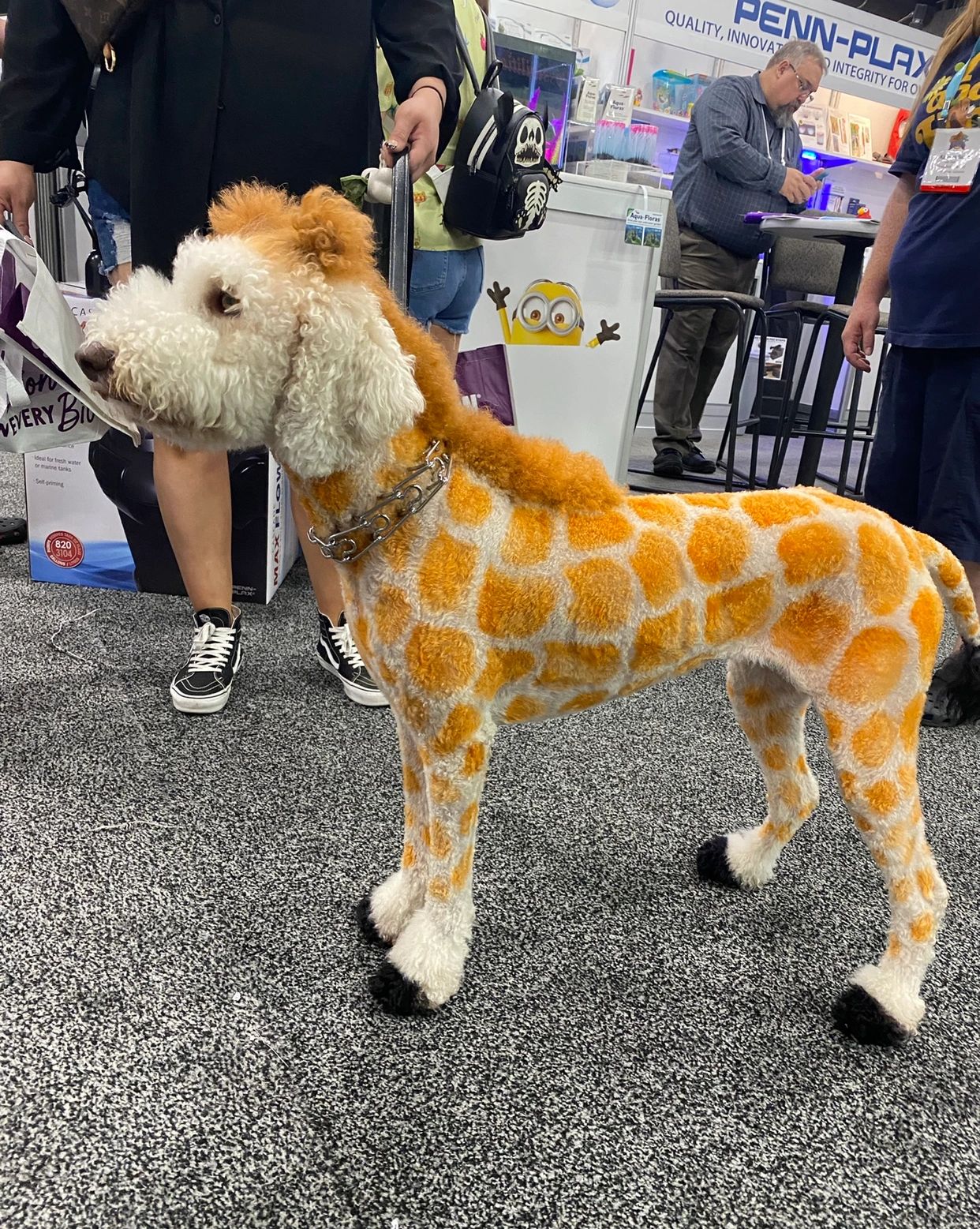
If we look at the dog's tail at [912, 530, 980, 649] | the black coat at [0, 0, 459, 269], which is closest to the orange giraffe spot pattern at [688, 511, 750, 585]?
the dog's tail at [912, 530, 980, 649]

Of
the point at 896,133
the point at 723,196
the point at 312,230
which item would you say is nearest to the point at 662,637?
the point at 312,230

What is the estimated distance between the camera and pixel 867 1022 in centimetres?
97

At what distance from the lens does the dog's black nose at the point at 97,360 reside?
71cm

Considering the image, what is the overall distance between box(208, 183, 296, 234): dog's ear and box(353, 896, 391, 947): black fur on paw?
82 centimetres

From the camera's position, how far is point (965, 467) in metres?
1.62

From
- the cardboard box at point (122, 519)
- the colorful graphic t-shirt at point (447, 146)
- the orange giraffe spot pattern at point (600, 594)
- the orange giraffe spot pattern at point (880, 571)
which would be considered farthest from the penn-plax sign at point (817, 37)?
the orange giraffe spot pattern at point (600, 594)

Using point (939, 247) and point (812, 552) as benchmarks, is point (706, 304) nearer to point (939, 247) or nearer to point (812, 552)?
point (939, 247)

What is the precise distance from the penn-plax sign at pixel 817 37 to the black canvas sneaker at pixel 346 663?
468 centimetres

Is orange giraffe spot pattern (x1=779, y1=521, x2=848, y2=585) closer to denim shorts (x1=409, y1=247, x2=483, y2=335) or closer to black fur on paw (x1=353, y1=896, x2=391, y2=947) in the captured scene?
black fur on paw (x1=353, y1=896, x2=391, y2=947)

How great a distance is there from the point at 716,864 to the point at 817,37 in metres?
6.41

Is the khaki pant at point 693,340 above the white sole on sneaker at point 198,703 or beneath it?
above

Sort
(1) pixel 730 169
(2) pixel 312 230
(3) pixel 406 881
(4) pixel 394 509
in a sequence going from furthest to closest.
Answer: (1) pixel 730 169 → (3) pixel 406 881 → (4) pixel 394 509 → (2) pixel 312 230

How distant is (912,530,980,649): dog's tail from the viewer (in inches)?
37.8

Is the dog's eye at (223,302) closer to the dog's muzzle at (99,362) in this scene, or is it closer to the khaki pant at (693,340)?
the dog's muzzle at (99,362)
